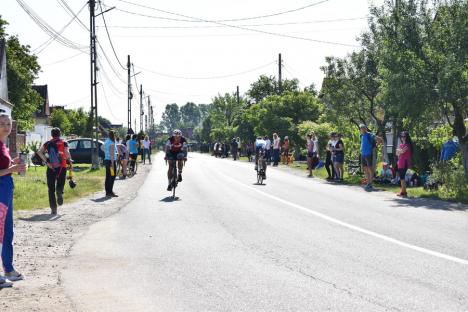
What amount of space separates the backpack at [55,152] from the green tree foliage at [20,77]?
3789 cm

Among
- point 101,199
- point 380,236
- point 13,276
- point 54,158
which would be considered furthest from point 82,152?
point 13,276

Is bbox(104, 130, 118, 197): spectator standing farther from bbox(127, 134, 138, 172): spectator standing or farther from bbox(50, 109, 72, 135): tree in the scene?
bbox(50, 109, 72, 135): tree

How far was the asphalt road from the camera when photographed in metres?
5.52

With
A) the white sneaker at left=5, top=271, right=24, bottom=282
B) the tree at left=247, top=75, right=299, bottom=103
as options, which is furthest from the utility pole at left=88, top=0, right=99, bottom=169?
the tree at left=247, top=75, right=299, bottom=103

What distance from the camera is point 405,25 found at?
17.4 metres

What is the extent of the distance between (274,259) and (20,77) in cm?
4764

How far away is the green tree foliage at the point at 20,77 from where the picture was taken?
165ft

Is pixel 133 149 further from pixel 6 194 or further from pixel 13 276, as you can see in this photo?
pixel 6 194

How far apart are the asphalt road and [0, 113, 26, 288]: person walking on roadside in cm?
66

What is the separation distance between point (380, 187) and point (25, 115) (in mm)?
40458

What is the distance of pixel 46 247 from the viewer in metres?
8.63

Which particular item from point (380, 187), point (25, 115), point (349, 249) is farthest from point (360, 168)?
point (25, 115)

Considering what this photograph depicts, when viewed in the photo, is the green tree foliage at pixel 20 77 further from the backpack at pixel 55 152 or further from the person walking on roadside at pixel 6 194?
the person walking on roadside at pixel 6 194

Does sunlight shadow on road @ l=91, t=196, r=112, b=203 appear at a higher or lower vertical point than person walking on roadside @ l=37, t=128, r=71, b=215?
lower
